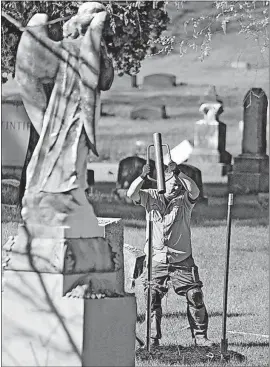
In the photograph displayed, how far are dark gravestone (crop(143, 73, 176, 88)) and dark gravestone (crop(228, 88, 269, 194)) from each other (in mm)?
3303

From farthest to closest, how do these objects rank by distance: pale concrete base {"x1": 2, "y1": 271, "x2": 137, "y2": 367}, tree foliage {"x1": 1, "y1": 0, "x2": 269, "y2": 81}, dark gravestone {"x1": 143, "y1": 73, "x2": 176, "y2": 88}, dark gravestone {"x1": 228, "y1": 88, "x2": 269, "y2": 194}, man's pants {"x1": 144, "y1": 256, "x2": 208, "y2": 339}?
dark gravestone {"x1": 143, "y1": 73, "x2": 176, "y2": 88} → dark gravestone {"x1": 228, "y1": 88, "x2": 269, "y2": 194} → tree foliage {"x1": 1, "y1": 0, "x2": 269, "y2": 81} → man's pants {"x1": 144, "y1": 256, "x2": 208, "y2": 339} → pale concrete base {"x1": 2, "y1": 271, "x2": 137, "y2": 367}

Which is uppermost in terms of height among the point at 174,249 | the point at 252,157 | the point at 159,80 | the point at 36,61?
the point at 159,80

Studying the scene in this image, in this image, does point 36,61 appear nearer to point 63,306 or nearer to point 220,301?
point 63,306

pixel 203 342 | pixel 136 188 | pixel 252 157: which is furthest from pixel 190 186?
pixel 252 157

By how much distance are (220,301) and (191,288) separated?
3.63 m

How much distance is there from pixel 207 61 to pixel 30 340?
20001 millimetres

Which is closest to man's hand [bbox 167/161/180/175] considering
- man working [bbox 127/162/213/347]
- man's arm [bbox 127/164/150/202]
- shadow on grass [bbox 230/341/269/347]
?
man working [bbox 127/162/213/347]

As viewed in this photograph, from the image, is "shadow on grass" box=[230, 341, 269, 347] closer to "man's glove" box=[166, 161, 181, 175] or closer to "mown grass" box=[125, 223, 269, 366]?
"mown grass" box=[125, 223, 269, 366]

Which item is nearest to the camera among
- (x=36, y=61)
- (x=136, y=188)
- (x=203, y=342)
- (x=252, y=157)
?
(x=36, y=61)

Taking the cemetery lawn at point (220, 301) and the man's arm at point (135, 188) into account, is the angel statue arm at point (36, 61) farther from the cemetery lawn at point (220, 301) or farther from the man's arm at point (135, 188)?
the cemetery lawn at point (220, 301)

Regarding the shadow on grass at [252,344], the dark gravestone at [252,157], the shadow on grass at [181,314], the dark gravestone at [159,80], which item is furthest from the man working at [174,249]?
the dark gravestone at [159,80]

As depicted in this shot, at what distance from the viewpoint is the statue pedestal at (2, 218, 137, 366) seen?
666 cm

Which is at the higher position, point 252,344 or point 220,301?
point 220,301

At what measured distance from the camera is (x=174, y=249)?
1105cm
